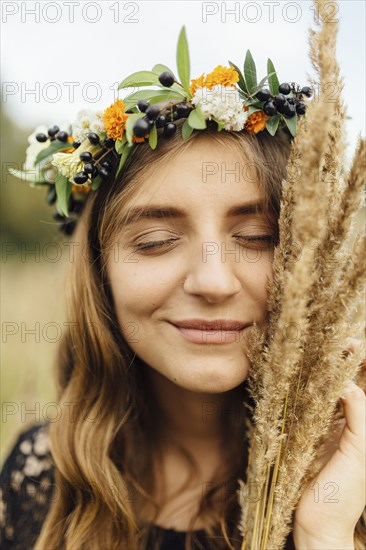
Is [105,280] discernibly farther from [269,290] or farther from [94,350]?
[269,290]

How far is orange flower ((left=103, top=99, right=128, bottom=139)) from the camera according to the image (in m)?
1.67

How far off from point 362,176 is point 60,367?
1.63 metres

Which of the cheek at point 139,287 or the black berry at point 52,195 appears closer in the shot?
the cheek at point 139,287

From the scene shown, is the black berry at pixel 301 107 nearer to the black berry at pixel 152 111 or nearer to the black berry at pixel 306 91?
the black berry at pixel 306 91

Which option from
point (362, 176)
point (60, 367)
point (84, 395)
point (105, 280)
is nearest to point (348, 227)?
point (362, 176)

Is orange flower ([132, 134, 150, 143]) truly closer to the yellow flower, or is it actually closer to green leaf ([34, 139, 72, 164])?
the yellow flower

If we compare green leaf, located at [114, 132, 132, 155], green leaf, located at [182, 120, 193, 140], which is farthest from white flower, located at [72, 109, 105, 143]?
green leaf, located at [182, 120, 193, 140]

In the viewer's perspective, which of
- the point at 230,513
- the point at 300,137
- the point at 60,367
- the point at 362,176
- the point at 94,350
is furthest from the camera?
the point at 60,367

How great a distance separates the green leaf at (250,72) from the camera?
63.1 inches

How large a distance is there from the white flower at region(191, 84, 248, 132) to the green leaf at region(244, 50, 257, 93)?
0.07 meters

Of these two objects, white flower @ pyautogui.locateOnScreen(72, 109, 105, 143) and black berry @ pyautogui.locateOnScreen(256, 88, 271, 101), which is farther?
white flower @ pyautogui.locateOnScreen(72, 109, 105, 143)

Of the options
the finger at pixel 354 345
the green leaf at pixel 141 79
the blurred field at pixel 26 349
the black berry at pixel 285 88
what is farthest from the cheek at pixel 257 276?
the blurred field at pixel 26 349

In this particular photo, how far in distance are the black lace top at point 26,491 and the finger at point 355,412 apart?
1.27 metres

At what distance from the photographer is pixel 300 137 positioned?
1289 millimetres
